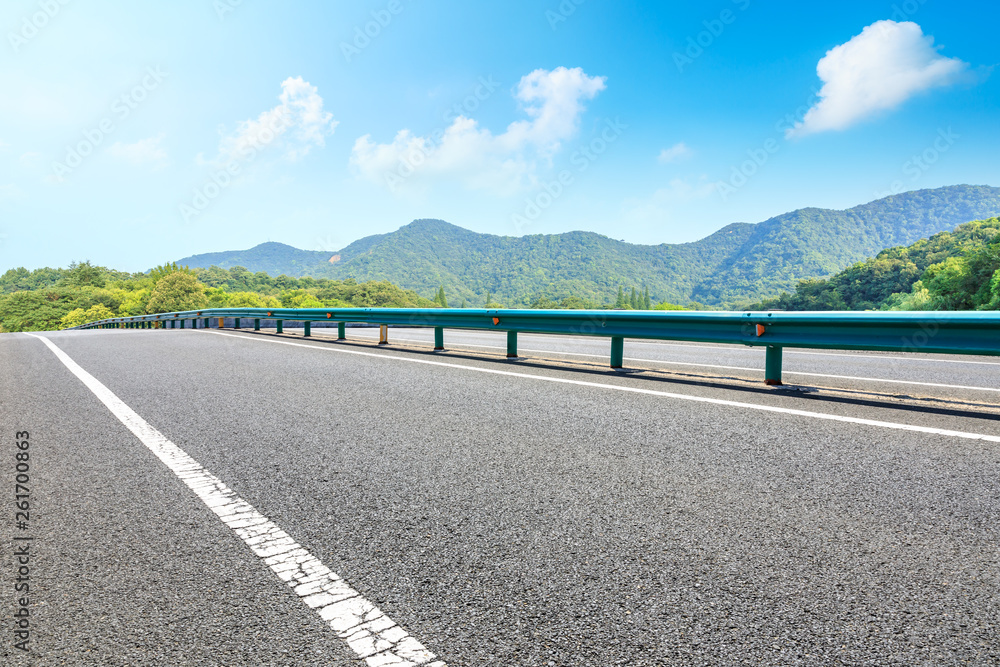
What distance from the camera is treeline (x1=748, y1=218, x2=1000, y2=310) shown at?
3497 cm

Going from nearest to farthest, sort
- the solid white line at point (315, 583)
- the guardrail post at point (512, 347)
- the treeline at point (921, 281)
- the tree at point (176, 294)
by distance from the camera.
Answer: the solid white line at point (315, 583) < the guardrail post at point (512, 347) < the treeline at point (921, 281) < the tree at point (176, 294)

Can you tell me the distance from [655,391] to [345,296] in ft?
453

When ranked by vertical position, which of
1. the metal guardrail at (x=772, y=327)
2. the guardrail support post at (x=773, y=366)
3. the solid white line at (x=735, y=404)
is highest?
the metal guardrail at (x=772, y=327)

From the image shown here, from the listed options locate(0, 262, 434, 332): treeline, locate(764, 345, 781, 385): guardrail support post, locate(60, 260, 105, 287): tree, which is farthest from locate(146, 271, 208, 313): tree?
locate(764, 345, 781, 385): guardrail support post

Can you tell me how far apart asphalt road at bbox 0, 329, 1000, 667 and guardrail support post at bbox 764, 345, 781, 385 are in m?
0.78

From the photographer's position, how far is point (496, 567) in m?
2.33

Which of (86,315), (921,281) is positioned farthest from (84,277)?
(921,281)

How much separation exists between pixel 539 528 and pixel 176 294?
150 metres

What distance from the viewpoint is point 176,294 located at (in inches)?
5266

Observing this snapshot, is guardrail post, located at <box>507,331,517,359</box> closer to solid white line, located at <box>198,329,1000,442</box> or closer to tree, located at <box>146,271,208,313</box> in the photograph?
solid white line, located at <box>198,329,1000,442</box>

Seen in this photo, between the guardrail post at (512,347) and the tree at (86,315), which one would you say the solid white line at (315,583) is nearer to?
the guardrail post at (512,347)

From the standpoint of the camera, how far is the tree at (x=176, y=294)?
132250 mm

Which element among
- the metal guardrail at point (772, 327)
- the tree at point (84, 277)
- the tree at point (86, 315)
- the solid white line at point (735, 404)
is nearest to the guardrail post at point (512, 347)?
the metal guardrail at point (772, 327)

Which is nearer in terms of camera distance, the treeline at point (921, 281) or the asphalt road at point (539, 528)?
the asphalt road at point (539, 528)
